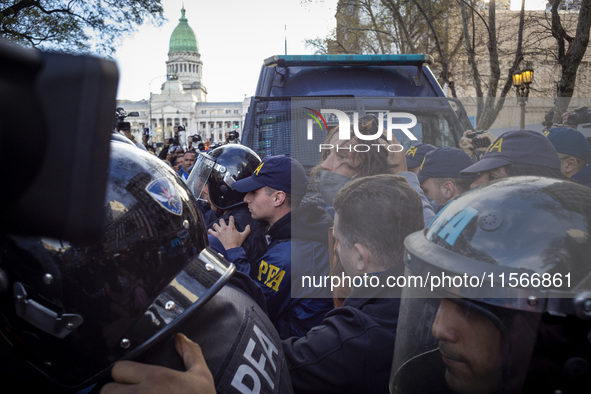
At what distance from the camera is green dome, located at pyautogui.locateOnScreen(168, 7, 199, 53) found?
102m

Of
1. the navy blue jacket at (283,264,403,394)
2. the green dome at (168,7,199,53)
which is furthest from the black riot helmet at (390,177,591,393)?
the green dome at (168,7,199,53)

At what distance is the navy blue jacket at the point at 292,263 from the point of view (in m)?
2.75

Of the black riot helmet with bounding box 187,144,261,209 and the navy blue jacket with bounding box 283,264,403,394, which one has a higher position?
the black riot helmet with bounding box 187,144,261,209

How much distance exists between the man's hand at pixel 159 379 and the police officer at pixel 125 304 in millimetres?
15

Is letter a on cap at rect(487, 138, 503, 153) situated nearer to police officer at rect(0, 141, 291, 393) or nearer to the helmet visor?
police officer at rect(0, 141, 291, 393)

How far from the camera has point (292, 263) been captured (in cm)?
282

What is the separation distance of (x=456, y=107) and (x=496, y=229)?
4.36 meters

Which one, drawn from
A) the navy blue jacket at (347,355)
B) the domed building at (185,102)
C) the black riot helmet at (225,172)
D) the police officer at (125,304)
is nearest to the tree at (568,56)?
the black riot helmet at (225,172)

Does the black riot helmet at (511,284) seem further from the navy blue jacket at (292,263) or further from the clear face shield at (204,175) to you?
the clear face shield at (204,175)

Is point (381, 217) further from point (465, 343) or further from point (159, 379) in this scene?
point (159, 379)

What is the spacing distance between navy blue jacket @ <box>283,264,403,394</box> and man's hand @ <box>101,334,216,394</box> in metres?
0.63

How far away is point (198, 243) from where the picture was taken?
1.61 metres

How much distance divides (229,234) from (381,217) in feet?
4.57

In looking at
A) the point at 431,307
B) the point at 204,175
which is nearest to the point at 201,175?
the point at 204,175
